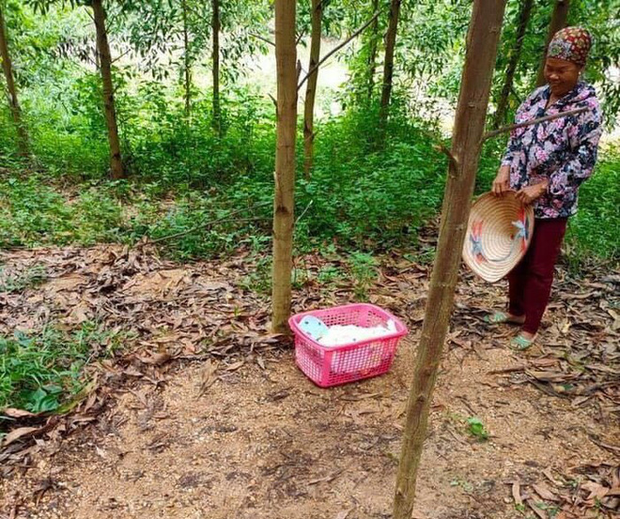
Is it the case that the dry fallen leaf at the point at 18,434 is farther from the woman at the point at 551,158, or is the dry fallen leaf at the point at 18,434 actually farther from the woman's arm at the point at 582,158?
the woman's arm at the point at 582,158

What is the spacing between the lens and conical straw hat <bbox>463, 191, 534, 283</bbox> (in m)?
2.88

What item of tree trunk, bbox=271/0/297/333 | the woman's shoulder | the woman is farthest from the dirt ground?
the woman's shoulder

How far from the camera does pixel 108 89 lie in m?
5.27

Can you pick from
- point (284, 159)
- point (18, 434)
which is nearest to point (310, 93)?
point (284, 159)

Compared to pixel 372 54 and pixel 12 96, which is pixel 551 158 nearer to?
pixel 372 54

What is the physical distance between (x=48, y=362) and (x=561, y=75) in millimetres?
2903

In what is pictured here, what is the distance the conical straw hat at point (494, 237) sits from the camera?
2879 millimetres

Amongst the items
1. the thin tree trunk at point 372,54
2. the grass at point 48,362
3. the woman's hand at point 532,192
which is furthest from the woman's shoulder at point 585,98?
the thin tree trunk at point 372,54

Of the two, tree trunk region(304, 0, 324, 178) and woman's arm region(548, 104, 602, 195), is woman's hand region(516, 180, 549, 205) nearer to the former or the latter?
woman's arm region(548, 104, 602, 195)

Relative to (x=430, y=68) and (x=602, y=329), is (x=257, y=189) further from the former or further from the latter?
(x=430, y=68)

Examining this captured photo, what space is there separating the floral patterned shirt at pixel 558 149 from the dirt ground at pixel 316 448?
897mm

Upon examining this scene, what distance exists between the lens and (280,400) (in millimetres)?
2520

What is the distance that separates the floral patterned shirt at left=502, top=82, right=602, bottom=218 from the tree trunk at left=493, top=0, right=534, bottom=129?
263 centimetres

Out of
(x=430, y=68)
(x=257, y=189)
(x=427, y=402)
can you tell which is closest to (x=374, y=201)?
(x=257, y=189)
